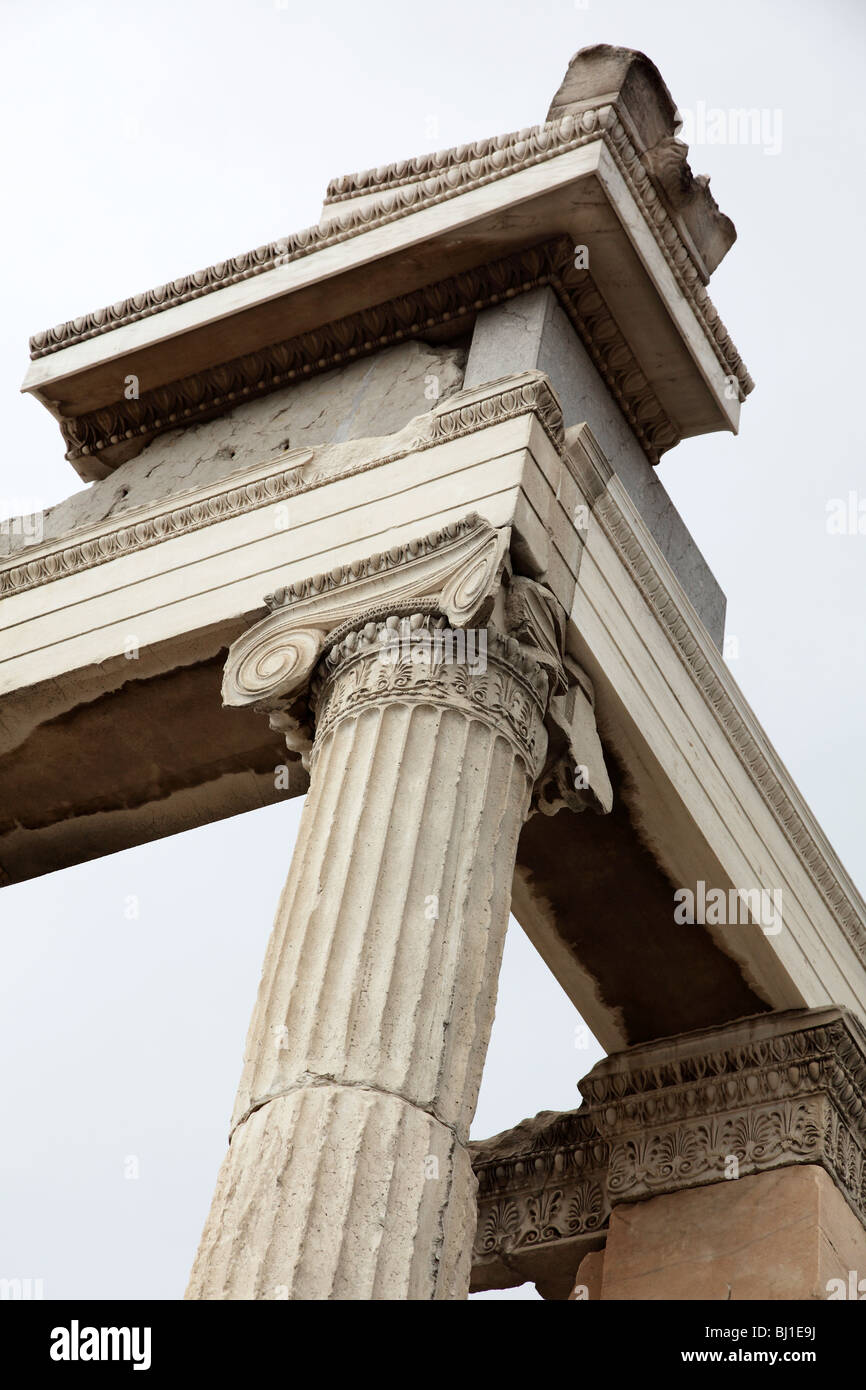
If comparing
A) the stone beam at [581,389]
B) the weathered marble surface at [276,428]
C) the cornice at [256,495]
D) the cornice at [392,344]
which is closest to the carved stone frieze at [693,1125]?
the stone beam at [581,389]

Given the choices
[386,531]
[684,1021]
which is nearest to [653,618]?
[386,531]

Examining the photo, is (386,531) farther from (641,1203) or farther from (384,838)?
(641,1203)

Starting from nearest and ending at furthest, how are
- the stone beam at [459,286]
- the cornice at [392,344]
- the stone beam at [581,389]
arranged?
the stone beam at [581,389], the stone beam at [459,286], the cornice at [392,344]

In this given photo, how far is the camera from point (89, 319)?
13516 mm

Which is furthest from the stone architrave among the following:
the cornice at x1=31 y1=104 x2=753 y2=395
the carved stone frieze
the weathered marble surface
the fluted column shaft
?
the cornice at x1=31 y1=104 x2=753 y2=395

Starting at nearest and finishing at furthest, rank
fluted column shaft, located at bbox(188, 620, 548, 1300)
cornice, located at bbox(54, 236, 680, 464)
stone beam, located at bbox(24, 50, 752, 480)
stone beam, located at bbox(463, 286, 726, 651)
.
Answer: fluted column shaft, located at bbox(188, 620, 548, 1300), stone beam, located at bbox(463, 286, 726, 651), stone beam, located at bbox(24, 50, 752, 480), cornice, located at bbox(54, 236, 680, 464)

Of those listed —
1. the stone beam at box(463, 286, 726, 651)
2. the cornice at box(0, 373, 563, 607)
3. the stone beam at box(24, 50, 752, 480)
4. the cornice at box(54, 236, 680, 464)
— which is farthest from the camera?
the cornice at box(54, 236, 680, 464)

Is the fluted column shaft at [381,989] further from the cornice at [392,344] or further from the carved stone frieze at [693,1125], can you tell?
the carved stone frieze at [693,1125]

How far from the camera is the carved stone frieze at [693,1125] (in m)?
12.3

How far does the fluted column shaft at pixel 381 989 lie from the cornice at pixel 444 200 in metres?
3.54

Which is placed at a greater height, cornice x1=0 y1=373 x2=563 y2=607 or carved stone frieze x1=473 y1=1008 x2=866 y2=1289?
cornice x1=0 y1=373 x2=563 y2=607

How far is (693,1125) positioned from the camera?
12711 mm

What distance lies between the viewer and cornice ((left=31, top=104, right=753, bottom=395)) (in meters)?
12.1

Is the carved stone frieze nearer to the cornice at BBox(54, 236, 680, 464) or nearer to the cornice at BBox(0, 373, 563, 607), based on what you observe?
the cornice at BBox(54, 236, 680, 464)
